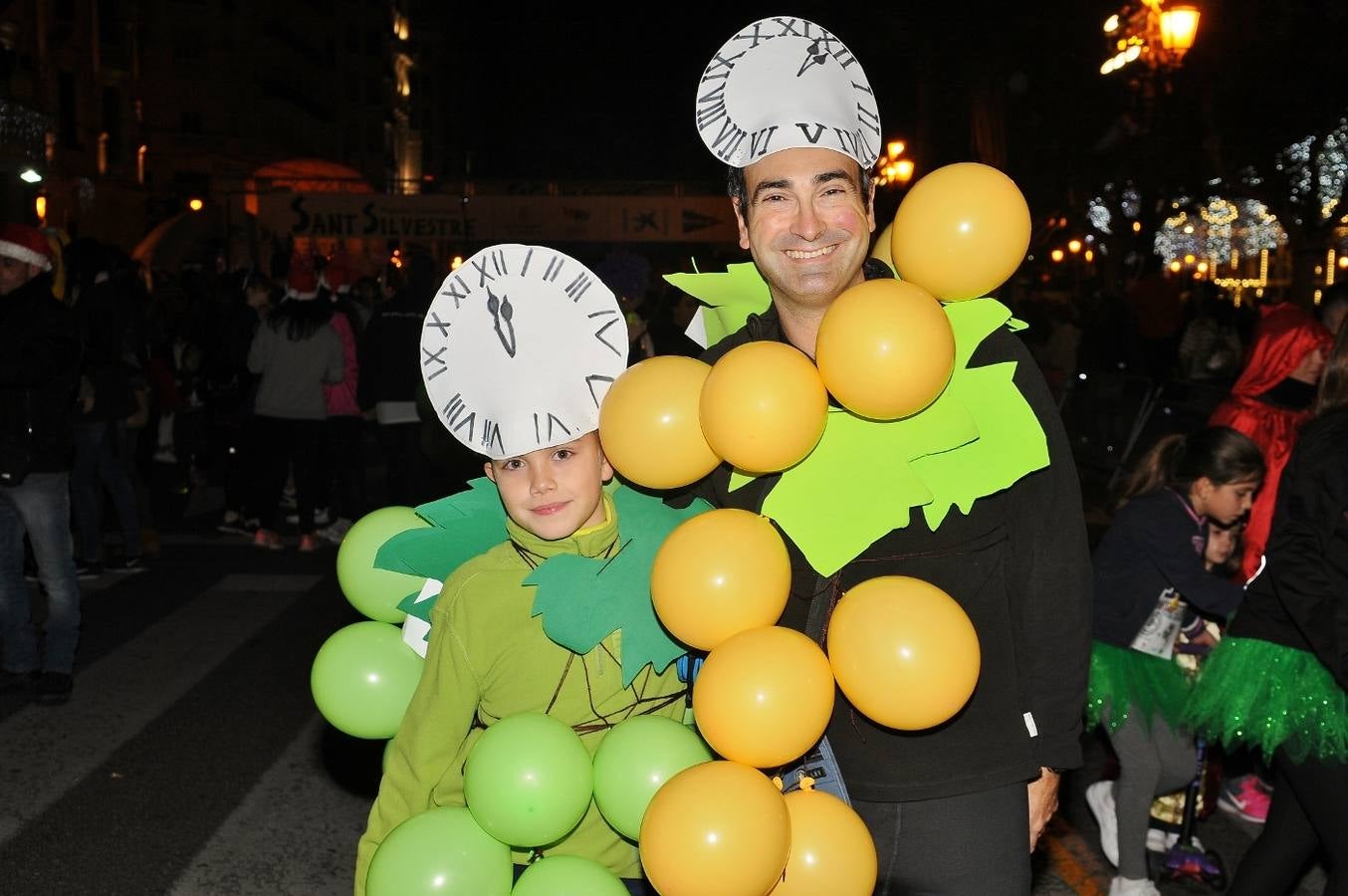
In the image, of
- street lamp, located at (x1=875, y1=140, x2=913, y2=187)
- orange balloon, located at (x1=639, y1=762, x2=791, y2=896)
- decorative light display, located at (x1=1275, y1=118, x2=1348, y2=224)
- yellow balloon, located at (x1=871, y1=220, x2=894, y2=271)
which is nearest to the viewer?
orange balloon, located at (x1=639, y1=762, x2=791, y2=896)

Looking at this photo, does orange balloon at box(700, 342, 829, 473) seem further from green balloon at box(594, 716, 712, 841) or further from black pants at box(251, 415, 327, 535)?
black pants at box(251, 415, 327, 535)

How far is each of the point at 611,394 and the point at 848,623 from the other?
0.63 metres

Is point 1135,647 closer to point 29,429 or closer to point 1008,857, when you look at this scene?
point 1008,857

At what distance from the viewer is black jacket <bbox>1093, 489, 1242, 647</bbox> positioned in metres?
4.14

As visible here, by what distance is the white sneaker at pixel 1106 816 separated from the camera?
14.9 ft

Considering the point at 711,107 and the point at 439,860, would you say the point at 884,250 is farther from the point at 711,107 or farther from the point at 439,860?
the point at 439,860

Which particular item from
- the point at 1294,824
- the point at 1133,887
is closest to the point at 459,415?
the point at 1294,824

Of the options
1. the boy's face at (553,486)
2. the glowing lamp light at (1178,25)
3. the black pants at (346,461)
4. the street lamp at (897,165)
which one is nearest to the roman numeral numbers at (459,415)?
the boy's face at (553,486)

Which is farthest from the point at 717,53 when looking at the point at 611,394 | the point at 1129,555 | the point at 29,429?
the point at 29,429

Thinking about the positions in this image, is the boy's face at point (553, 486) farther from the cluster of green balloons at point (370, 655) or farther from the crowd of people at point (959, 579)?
the cluster of green balloons at point (370, 655)

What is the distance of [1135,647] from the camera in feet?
14.0

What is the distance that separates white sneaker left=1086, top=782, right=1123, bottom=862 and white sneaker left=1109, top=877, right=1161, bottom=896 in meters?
0.19

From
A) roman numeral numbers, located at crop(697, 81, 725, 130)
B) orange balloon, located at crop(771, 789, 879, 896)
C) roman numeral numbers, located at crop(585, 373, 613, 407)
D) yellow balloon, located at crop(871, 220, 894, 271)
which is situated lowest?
orange balloon, located at crop(771, 789, 879, 896)

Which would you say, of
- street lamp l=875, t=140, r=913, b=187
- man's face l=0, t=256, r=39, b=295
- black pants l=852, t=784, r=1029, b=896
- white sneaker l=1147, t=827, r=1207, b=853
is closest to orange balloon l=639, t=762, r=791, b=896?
black pants l=852, t=784, r=1029, b=896
